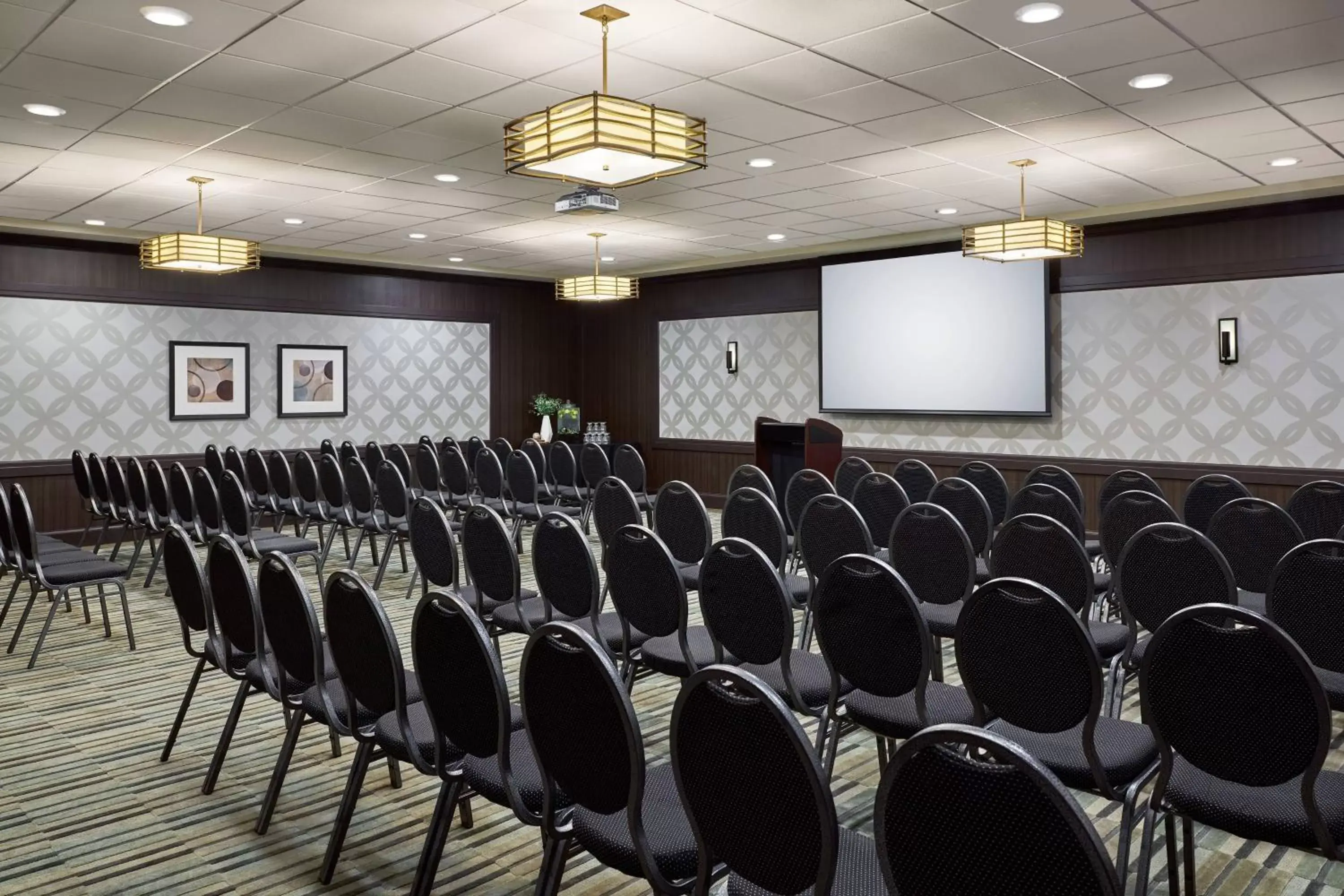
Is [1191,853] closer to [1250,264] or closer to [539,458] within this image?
[1250,264]

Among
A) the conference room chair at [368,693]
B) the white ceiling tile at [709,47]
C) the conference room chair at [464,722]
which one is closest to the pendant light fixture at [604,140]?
the white ceiling tile at [709,47]

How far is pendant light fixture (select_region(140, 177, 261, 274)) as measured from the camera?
788 centimetres

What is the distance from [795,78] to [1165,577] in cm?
309

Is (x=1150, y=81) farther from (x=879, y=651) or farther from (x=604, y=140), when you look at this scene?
(x=879, y=651)

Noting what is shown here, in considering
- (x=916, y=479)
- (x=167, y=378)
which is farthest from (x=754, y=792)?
(x=167, y=378)

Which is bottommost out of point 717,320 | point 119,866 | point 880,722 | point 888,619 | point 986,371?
point 119,866

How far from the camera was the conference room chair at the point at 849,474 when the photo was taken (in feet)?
24.8

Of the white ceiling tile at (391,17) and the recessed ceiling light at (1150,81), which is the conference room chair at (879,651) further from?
the recessed ceiling light at (1150,81)

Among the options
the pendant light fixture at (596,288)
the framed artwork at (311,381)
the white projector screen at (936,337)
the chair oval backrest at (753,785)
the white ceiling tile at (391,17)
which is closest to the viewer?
the chair oval backrest at (753,785)

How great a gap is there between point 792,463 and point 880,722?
736 centimetres

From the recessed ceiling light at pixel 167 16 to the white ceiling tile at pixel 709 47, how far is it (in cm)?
195

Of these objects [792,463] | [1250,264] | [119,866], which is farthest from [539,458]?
[119,866]

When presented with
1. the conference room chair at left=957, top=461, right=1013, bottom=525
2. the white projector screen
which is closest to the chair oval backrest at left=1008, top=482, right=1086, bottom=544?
the conference room chair at left=957, top=461, right=1013, bottom=525

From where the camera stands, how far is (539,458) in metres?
10.9
